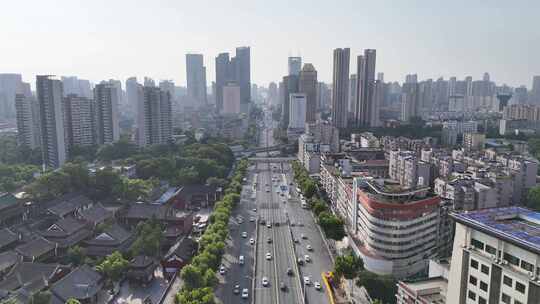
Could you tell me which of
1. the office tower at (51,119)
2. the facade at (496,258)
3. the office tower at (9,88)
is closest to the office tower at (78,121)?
the office tower at (51,119)

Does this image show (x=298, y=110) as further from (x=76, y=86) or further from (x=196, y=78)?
(x=76, y=86)

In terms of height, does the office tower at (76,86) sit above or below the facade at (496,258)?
above

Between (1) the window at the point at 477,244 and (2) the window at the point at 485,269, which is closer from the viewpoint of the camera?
(2) the window at the point at 485,269

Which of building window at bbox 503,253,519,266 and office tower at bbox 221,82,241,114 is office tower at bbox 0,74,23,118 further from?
building window at bbox 503,253,519,266

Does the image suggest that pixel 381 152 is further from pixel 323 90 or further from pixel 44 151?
pixel 323 90

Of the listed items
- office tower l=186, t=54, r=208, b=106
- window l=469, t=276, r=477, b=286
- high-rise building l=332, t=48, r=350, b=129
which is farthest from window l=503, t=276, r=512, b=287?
office tower l=186, t=54, r=208, b=106

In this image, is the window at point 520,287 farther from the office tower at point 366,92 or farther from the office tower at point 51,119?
the office tower at point 366,92

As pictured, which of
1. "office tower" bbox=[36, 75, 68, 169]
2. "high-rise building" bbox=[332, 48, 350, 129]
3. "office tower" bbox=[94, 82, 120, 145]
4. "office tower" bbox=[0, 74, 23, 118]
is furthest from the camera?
"office tower" bbox=[0, 74, 23, 118]
